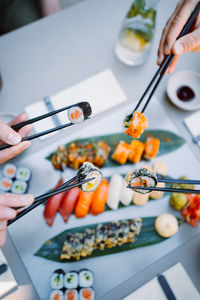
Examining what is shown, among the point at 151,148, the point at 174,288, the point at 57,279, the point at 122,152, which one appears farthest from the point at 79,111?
the point at 174,288

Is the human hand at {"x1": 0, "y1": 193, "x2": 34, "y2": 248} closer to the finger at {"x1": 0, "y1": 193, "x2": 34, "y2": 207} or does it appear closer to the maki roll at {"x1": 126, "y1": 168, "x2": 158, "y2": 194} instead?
the finger at {"x1": 0, "y1": 193, "x2": 34, "y2": 207}

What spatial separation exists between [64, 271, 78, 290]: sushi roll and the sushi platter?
0.06 meters

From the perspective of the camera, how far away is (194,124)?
2.08m

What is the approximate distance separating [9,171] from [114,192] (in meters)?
0.71

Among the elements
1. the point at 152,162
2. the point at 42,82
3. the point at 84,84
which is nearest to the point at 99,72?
the point at 84,84

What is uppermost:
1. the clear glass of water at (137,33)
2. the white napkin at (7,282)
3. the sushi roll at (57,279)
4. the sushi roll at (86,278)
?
the clear glass of water at (137,33)

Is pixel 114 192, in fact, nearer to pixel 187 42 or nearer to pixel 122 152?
pixel 122 152

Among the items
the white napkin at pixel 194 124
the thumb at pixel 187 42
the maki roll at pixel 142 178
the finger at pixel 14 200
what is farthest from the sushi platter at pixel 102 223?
the maki roll at pixel 142 178

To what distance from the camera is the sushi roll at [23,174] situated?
6.06 ft

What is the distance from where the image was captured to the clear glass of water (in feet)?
6.09

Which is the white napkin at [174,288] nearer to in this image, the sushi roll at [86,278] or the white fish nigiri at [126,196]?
the sushi roll at [86,278]

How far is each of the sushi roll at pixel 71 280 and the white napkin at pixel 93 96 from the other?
1.07 m

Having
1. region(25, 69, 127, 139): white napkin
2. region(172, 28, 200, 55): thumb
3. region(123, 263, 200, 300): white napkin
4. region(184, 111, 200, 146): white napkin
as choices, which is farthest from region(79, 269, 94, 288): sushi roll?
region(172, 28, 200, 55): thumb

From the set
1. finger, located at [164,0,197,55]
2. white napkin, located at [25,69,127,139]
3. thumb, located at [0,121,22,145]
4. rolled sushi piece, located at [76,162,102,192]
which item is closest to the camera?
rolled sushi piece, located at [76,162,102,192]
